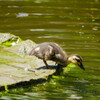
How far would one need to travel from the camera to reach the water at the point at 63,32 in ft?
23.3

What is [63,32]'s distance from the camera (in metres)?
11.5

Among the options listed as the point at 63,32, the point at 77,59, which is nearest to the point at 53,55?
the point at 77,59

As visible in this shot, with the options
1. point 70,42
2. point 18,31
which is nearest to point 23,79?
point 70,42

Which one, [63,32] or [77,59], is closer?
[77,59]

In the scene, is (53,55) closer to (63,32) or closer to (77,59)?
(77,59)

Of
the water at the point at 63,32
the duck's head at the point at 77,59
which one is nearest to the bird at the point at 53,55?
the duck's head at the point at 77,59

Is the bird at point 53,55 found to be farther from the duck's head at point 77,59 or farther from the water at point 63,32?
the water at point 63,32

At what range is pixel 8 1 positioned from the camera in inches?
642

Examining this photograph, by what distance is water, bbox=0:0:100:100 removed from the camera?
7.10 meters

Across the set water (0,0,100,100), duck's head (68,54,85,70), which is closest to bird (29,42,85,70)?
duck's head (68,54,85,70)

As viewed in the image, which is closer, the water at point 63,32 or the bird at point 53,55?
the water at point 63,32

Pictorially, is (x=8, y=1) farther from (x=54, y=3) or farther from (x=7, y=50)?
(x=7, y=50)

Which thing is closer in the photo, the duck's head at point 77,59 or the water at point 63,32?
the water at point 63,32

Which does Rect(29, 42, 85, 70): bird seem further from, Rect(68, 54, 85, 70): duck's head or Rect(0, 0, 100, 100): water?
Rect(0, 0, 100, 100): water
